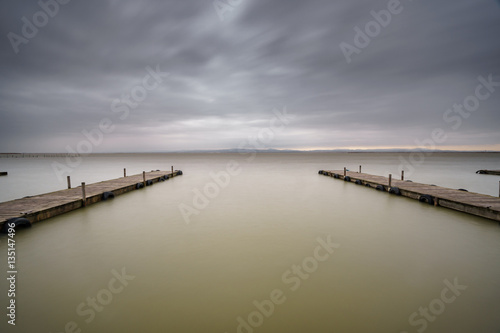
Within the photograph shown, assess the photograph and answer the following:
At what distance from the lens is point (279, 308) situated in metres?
4.93

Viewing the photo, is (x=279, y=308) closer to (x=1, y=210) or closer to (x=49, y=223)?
(x=49, y=223)

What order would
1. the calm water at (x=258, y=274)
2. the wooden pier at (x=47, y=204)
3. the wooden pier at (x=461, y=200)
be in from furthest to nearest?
the wooden pier at (x=461, y=200), the wooden pier at (x=47, y=204), the calm water at (x=258, y=274)

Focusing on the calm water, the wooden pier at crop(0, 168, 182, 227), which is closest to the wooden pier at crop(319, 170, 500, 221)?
the calm water

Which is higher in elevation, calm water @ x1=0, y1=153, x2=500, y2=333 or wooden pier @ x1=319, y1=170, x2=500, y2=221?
wooden pier @ x1=319, y1=170, x2=500, y2=221

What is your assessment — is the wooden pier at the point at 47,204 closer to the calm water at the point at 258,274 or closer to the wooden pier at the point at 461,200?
the calm water at the point at 258,274

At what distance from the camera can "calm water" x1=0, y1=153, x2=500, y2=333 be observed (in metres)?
4.60

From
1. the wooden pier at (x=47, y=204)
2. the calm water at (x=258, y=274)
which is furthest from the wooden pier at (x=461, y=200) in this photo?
the wooden pier at (x=47, y=204)

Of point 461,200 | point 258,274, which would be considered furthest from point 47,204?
point 461,200

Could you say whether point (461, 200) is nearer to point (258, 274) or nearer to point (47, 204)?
point (258, 274)

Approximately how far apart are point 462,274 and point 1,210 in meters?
16.0

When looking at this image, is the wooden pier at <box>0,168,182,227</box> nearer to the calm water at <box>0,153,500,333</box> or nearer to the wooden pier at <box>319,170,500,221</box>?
the calm water at <box>0,153,500,333</box>

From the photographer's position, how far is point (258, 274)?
20.6 feet

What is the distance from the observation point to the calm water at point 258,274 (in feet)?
15.1

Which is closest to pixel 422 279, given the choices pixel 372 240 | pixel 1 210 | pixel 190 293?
pixel 372 240
